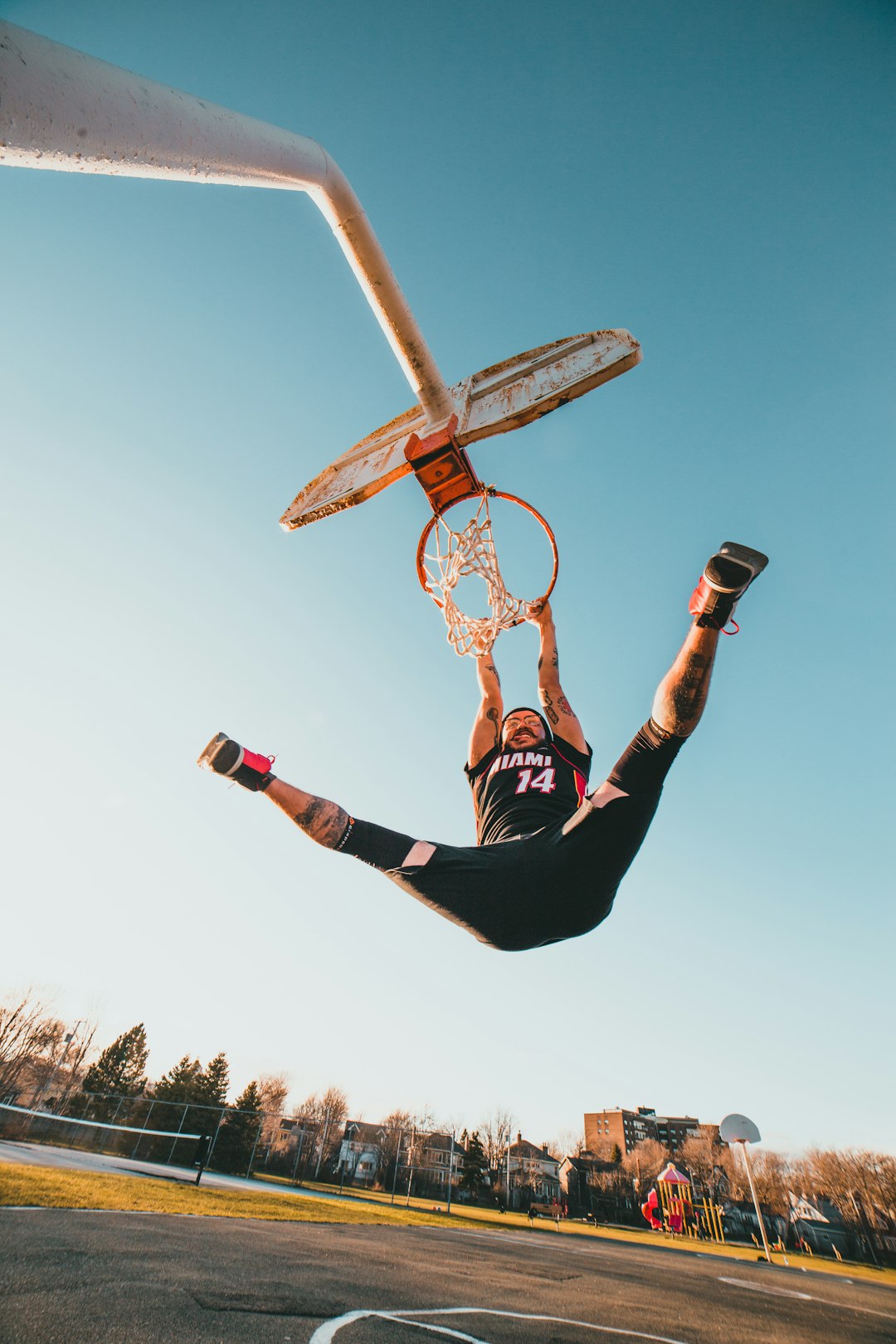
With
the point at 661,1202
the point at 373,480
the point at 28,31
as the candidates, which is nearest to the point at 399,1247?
the point at 373,480

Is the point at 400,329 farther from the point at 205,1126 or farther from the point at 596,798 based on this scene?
the point at 205,1126

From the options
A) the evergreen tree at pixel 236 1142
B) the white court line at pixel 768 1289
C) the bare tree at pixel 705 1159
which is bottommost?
the white court line at pixel 768 1289

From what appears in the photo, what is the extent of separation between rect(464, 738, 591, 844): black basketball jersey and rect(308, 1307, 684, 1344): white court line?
3485mm

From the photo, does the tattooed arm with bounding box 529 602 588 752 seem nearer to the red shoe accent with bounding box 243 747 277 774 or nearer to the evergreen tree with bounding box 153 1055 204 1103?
the red shoe accent with bounding box 243 747 277 774

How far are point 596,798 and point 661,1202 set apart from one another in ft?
196

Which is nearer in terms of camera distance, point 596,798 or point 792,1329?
point 596,798

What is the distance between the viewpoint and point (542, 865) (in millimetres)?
3285

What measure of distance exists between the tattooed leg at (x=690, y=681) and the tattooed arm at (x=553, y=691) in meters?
1.97

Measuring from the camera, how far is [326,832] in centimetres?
352

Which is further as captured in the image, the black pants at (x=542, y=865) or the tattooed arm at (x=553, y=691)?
the tattooed arm at (x=553, y=691)

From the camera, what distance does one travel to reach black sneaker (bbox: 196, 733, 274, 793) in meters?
3.57

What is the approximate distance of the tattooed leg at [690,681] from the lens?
2705 millimetres

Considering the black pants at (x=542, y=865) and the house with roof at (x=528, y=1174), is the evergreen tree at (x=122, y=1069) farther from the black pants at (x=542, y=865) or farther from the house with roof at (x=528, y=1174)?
the black pants at (x=542, y=865)

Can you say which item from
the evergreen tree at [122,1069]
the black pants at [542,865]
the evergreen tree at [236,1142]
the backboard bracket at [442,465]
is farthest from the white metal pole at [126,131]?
the evergreen tree at [122,1069]
